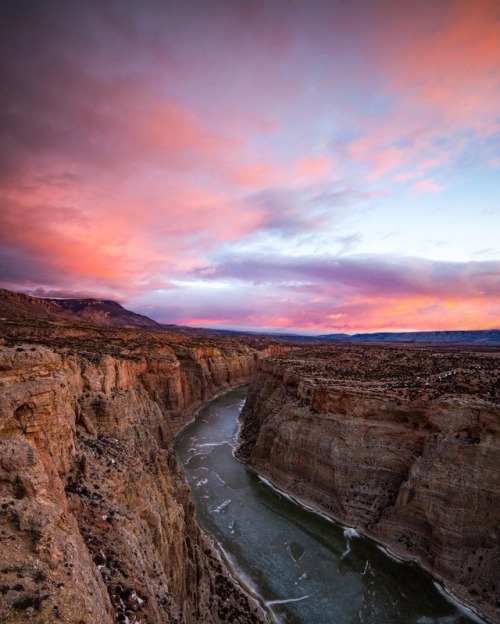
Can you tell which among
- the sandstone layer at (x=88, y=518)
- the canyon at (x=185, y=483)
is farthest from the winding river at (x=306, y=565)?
the sandstone layer at (x=88, y=518)

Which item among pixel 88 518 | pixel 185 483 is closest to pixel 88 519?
pixel 88 518

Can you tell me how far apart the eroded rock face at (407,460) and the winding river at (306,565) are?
1.56 m

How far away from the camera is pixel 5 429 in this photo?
12086mm

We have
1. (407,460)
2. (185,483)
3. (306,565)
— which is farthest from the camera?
(407,460)

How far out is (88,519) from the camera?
13.3 m

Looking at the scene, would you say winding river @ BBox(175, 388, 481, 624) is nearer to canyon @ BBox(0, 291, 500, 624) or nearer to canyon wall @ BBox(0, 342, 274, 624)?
canyon @ BBox(0, 291, 500, 624)

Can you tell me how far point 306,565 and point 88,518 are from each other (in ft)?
59.9

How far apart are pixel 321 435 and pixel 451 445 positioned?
10807mm

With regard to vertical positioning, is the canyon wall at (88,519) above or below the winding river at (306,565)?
above

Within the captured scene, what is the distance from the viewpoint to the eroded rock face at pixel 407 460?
926 inches

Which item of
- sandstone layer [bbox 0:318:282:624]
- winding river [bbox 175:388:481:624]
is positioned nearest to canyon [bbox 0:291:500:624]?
sandstone layer [bbox 0:318:282:624]

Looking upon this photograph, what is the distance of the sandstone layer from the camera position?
884cm

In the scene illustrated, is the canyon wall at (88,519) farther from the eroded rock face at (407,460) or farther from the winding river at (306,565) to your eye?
the eroded rock face at (407,460)

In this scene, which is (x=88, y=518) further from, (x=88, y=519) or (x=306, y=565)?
(x=306, y=565)
